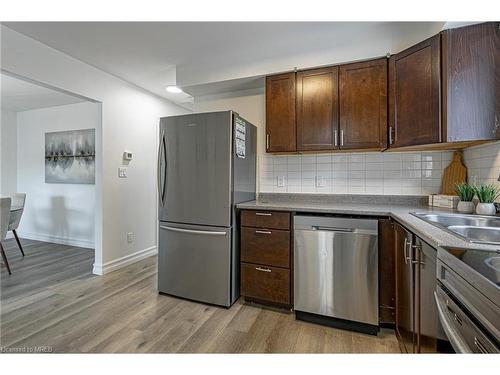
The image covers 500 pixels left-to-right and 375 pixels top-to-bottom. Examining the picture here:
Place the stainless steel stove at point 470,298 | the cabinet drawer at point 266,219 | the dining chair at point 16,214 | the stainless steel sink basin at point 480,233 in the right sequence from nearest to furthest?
→ the stainless steel stove at point 470,298 → the stainless steel sink basin at point 480,233 → the cabinet drawer at point 266,219 → the dining chair at point 16,214

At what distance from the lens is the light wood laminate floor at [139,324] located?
63.7 inches

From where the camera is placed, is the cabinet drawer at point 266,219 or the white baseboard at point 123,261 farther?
the white baseboard at point 123,261

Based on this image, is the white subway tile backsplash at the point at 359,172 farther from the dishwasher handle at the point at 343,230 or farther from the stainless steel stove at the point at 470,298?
the stainless steel stove at the point at 470,298

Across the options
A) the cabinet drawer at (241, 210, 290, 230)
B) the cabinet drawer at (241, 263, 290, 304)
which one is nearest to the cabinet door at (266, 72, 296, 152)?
the cabinet drawer at (241, 210, 290, 230)

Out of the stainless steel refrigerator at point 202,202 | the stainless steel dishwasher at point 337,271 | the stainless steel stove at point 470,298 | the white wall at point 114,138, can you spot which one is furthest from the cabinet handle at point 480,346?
the white wall at point 114,138

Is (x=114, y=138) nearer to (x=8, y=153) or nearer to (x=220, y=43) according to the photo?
(x=220, y=43)

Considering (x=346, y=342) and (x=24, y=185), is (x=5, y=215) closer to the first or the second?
(x=24, y=185)

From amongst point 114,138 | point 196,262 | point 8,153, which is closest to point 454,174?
point 196,262

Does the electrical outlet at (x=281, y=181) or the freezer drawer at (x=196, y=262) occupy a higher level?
the electrical outlet at (x=281, y=181)

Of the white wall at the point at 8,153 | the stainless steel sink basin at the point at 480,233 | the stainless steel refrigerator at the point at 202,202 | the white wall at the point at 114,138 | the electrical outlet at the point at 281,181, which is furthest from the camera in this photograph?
the white wall at the point at 8,153

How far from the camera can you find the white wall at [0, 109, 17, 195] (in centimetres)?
436
